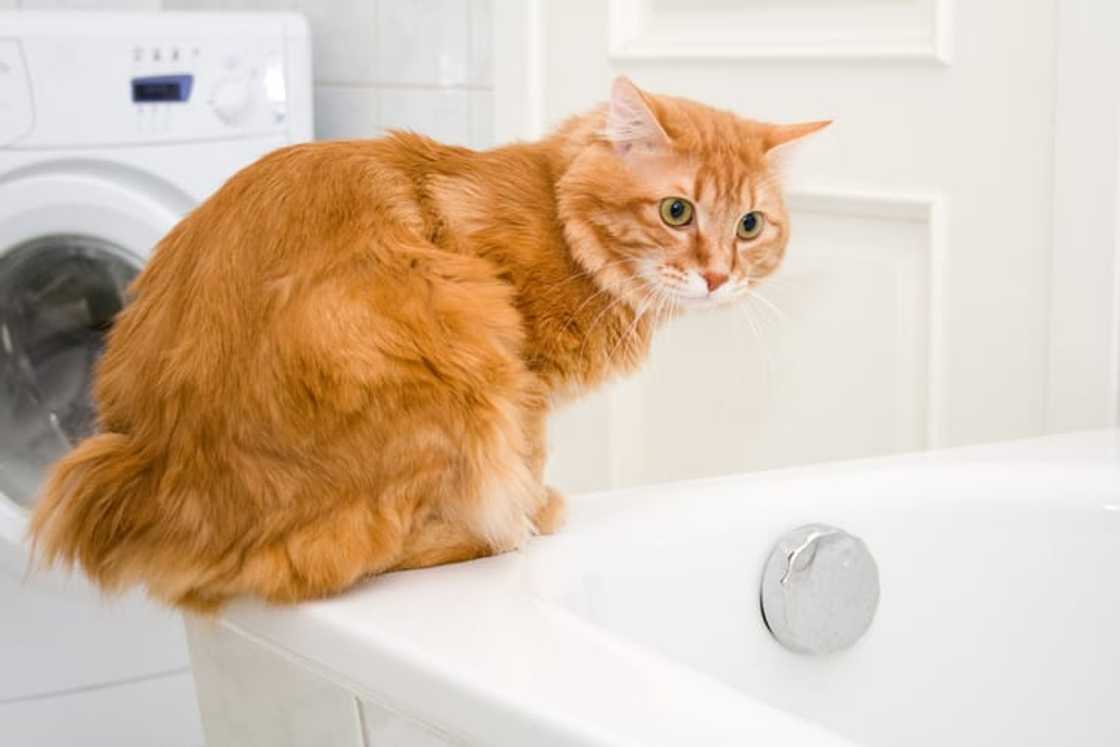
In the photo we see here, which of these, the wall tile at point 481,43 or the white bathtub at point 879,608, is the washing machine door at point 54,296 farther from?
the white bathtub at point 879,608

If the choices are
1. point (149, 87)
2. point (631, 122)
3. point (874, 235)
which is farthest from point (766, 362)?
point (149, 87)

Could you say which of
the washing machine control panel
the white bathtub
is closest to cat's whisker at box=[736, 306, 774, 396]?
the white bathtub

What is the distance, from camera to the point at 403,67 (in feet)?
8.38

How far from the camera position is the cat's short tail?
3.44 feet

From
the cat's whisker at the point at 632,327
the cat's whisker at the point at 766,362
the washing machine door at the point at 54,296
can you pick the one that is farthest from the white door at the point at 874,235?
the washing machine door at the point at 54,296

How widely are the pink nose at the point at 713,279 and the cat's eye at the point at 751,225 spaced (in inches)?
2.3

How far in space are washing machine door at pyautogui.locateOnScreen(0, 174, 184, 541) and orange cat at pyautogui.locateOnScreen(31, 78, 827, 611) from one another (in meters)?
1.08

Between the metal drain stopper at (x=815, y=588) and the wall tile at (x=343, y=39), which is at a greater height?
the wall tile at (x=343, y=39)

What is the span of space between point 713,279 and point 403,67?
143cm

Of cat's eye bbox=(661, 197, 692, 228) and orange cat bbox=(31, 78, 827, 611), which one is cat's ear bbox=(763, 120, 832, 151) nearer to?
cat's eye bbox=(661, 197, 692, 228)

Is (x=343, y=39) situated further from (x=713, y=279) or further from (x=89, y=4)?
(x=713, y=279)

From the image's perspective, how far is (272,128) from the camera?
239 cm

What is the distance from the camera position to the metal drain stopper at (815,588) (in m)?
1.28

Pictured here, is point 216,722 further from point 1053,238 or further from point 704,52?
point 704,52
